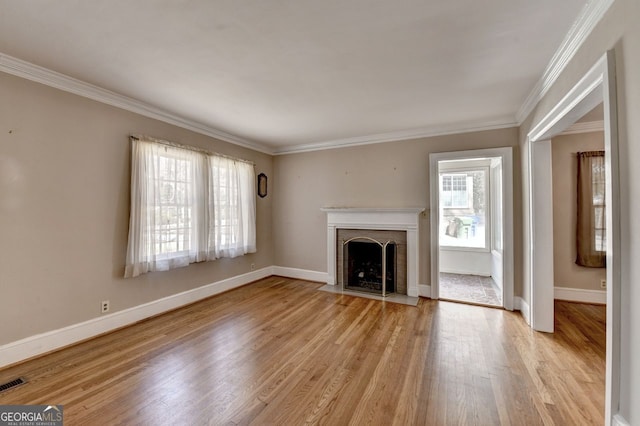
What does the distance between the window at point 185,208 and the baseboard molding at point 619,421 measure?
13.2 feet

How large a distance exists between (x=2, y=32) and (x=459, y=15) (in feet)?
10.4

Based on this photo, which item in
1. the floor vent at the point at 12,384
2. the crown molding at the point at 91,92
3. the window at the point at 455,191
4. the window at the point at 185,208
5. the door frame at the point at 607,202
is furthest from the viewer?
the window at the point at 455,191

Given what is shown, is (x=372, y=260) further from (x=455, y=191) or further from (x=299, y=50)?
(x=299, y=50)

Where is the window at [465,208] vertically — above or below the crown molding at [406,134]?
below

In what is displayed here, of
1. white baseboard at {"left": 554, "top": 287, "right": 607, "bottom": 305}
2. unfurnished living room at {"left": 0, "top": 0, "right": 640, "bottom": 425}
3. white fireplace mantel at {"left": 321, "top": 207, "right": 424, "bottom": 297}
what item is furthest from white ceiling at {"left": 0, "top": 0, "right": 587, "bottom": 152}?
white baseboard at {"left": 554, "top": 287, "right": 607, "bottom": 305}

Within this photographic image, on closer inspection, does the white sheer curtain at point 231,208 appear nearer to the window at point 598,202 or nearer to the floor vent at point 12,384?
the floor vent at point 12,384

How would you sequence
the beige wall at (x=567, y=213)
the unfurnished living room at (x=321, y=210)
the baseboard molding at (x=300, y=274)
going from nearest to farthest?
the unfurnished living room at (x=321, y=210) < the beige wall at (x=567, y=213) < the baseboard molding at (x=300, y=274)

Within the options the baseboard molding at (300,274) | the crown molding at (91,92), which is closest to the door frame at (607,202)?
the baseboard molding at (300,274)

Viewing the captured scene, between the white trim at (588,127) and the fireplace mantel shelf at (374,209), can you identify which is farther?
the fireplace mantel shelf at (374,209)

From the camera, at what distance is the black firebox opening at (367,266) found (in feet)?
14.3

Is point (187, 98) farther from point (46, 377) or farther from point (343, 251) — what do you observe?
point (343, 251)

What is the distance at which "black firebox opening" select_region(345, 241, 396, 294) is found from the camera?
14.3ft

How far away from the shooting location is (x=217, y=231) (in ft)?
13.3

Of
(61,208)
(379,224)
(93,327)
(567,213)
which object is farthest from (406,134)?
(93,327)
